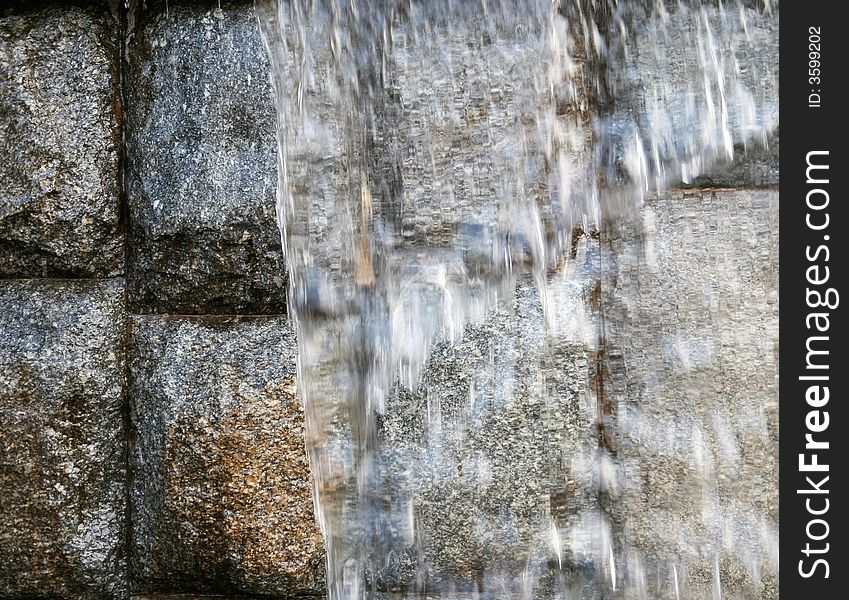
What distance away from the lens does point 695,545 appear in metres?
1.27

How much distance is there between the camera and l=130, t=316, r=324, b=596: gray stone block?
3.90 ft

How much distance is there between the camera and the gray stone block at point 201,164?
120cm

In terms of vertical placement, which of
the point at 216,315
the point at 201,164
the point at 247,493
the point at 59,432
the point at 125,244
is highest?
the point at 201,164

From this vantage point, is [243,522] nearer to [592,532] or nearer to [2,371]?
[2,371]

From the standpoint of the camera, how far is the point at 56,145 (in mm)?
1192

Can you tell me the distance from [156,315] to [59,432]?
241 mm

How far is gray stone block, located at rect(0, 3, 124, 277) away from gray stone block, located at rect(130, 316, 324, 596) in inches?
7.4

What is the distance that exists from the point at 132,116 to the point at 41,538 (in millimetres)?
712

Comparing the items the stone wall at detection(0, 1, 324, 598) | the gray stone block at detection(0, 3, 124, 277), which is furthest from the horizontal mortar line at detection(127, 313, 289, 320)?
the gray stone block at detection(0, 3, 124, 277)

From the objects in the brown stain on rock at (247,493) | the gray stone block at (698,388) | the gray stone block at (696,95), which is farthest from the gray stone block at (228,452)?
the gray stone block at (696,95)

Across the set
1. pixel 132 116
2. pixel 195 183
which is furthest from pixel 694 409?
pixel 132 116

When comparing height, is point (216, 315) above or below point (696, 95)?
below

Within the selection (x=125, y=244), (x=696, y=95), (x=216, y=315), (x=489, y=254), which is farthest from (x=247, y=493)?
(x=696, y=95)
